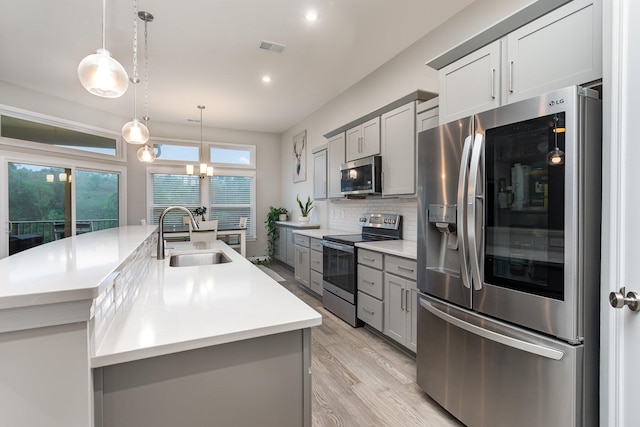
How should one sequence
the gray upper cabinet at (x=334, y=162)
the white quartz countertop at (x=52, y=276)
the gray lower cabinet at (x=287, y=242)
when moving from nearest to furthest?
the white quartz countertop at (x=52, y=276), the gray upper cabinet at (x=334, y=162), the gray lower cabinet at (x=287, y=242)

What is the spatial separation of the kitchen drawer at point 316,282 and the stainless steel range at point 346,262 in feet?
0.72

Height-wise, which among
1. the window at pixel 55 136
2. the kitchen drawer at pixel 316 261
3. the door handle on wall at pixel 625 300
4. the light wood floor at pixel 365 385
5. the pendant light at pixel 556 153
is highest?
the window at pixel 55 136

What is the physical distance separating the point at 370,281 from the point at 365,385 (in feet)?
3.18

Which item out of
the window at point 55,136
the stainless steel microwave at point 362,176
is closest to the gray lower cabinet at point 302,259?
the stainless steel microwave at point 362,176

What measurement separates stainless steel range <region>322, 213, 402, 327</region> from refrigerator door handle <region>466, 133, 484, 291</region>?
1662mm

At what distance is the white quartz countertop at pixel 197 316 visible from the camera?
2.90 feet

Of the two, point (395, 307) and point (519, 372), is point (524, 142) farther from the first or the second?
point (395, 307)

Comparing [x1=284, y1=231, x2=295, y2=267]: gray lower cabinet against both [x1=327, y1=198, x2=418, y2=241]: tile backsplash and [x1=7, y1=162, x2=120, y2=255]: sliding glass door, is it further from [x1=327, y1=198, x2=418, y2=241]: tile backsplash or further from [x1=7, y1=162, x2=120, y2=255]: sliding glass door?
[x1=7, y1=162, x2=120, y2=255]: sliding glass door

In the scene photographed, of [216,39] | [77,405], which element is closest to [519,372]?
[77,405]

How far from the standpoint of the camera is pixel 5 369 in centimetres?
66

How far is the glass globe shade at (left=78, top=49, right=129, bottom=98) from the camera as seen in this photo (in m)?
1.60

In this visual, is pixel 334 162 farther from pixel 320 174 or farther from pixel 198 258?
pixel 198 258

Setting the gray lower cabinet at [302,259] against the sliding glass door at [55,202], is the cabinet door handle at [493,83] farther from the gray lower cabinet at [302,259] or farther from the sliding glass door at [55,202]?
the sliding glass door at [55,202]

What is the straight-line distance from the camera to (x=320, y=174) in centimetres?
479
